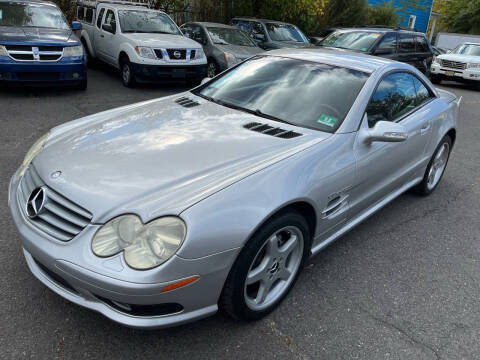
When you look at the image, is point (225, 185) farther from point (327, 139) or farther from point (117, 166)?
point (327, 139)

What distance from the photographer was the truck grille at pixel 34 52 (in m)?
6.65

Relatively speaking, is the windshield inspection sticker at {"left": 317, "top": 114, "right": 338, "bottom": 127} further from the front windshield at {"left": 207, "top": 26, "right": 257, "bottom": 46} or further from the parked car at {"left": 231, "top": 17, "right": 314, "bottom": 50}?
the parked car at {"left": 231, "top": 17, "right": 314, "bottom": 50}

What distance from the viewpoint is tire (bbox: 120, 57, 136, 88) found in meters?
8.45

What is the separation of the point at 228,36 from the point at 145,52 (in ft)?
9.23

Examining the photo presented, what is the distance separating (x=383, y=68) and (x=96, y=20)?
28.0ft

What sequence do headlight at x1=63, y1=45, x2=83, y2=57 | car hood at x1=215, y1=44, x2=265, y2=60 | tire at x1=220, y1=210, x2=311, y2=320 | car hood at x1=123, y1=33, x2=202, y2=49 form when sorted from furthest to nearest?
1. car hood at x1=215, y1=44, x2=265, y2=60
2. car hood at x1=123, y1=33, x2=202, y2=49
3. headlight at x1=63, y1=45, x2=83, y2=57
4. tire at x1=220, y1=210, x2=311, y2=320

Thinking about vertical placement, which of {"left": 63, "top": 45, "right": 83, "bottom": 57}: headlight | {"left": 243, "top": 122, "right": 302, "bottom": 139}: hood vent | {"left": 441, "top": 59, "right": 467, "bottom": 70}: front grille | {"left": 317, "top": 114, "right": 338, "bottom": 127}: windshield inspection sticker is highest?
{"left": 317, "top": 114, "right": 338, "bottom": 127}: windshield inspection sticker

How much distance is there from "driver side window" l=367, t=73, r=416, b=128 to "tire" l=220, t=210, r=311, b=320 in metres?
1.19

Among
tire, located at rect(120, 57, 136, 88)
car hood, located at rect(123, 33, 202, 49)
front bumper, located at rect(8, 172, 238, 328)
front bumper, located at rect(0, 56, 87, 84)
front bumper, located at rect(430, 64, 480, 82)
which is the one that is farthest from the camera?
front bumper, located at rect(430, 64, 480, 82)

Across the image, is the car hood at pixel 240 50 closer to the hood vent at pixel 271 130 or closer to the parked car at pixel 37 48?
the parked car at pixel 37 48

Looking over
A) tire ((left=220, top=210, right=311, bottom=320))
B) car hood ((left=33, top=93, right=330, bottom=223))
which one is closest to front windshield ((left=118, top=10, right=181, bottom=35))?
car hood ((left=33, top=93, right=330, bottom=223))

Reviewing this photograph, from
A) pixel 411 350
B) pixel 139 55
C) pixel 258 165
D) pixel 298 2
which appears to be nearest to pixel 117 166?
pixel 258 165

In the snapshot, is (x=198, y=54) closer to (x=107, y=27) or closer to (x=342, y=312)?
(x=107, y=27)

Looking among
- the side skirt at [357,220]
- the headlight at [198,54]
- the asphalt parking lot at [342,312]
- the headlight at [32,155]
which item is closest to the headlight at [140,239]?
the asphalt parking lot at [342,312]
